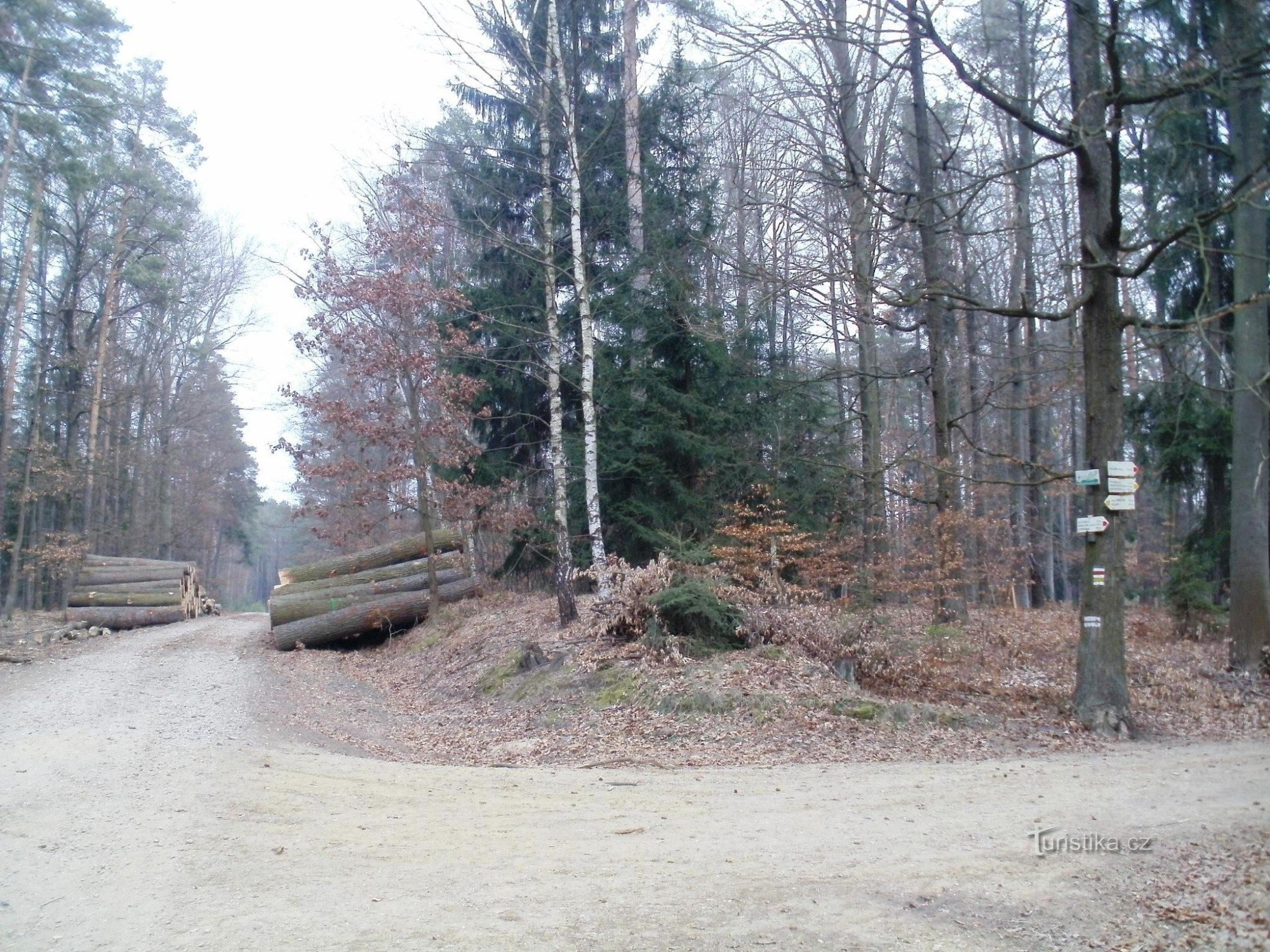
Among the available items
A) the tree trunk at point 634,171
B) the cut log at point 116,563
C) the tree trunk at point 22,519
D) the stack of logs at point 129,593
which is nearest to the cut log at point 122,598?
the stack of logs at point 129,593

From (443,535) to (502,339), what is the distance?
4908 millimetres

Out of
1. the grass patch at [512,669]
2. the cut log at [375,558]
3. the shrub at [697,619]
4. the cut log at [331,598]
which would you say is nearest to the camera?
the shrub at [697,619]

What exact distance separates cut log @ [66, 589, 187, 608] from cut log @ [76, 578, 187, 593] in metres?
0.09

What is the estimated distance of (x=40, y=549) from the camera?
26578 millimetres

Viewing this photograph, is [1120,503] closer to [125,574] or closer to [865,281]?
[865,281]

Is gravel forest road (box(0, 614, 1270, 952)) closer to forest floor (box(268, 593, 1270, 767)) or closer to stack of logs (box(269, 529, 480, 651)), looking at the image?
forest floor (box(268, 593, 1270, 767))

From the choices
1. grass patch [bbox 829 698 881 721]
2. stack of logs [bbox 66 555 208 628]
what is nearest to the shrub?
grass patch [bbox 829 698 881 721]

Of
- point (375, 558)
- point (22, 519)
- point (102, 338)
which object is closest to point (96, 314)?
point (102, 338)

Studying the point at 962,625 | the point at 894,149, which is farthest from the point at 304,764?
the point at 894,149

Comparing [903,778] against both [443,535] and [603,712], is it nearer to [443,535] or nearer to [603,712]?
[603,712]

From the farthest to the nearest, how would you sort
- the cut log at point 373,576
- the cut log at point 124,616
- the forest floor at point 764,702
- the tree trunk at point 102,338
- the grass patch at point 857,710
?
the tree trunk at point 102,338 < the cut log at point 124,616 < the cut log at point 373,576 < the grass patch at point 857,710 < the forest floor at point 764,702

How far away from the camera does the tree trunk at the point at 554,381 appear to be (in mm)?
16172

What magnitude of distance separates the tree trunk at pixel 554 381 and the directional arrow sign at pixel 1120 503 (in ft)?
29.0

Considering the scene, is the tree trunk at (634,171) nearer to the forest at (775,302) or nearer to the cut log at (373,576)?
the forest at (775,302)
